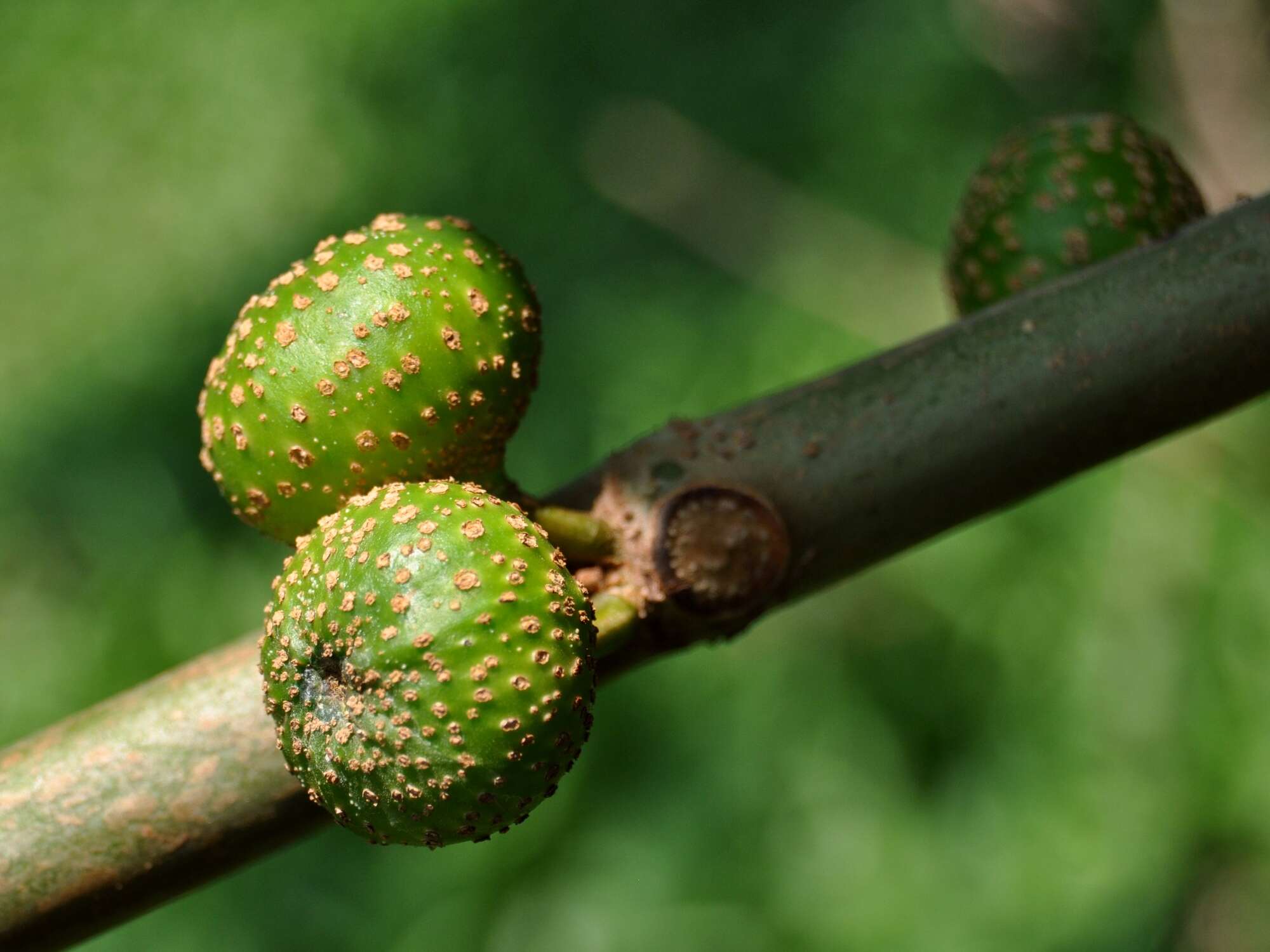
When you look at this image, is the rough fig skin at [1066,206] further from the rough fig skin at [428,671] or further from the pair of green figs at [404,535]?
the rough fig skin at [428,671]

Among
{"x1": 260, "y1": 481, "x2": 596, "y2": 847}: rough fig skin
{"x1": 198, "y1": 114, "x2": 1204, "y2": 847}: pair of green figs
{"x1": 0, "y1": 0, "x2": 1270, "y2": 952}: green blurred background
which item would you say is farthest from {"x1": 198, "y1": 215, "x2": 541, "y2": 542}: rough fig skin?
{"x1": 0, "y1": 0, "x2": 1270, "y2": 952}: green blurred background

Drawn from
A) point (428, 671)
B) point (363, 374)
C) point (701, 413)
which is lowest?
point (701, 413)

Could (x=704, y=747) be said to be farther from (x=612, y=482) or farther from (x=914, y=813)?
(x=612, y=482)

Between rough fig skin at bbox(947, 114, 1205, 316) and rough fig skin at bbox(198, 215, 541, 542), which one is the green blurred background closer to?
rough fig skin at bbox(947, 114, 1205, 316)

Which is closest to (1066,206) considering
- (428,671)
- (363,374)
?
(363,374)

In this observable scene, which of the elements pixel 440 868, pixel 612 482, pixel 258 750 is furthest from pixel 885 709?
pixel 258 750

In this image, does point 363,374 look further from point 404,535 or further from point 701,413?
point 701,413

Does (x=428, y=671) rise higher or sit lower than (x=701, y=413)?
higher
